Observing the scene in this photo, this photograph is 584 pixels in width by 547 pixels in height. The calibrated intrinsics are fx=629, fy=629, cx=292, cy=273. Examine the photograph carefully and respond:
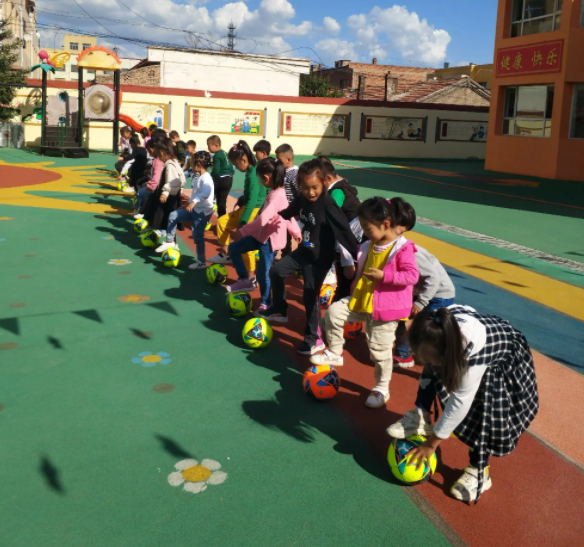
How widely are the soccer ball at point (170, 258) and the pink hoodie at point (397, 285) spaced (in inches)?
181

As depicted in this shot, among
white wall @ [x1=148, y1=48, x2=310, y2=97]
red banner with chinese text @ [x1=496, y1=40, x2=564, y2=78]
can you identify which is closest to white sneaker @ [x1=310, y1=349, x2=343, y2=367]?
red banner with chinese text @ [x1=496, y1=40, x2=564, y2=78]

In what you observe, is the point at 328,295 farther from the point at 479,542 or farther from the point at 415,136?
the point at 415,136

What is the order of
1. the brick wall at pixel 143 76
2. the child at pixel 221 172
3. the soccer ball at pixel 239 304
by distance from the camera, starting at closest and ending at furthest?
the soccer ball at pixel 239 304, the child at pixel 221 172, the brick wall at pixel 143 76

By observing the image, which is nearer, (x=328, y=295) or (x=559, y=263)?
(x=328, y=295)

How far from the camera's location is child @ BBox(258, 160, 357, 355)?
556 cm

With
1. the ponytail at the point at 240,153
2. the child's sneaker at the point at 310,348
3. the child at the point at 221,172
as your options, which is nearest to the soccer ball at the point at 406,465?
the child's sneaker at the point at 310,348

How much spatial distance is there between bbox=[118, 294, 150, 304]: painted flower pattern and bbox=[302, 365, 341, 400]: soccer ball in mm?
2953

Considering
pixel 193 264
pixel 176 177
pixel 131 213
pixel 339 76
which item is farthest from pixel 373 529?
pixel 339 76

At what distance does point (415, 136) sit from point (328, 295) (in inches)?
1106

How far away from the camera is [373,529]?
328 centimetres

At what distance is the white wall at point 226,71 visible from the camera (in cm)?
4347

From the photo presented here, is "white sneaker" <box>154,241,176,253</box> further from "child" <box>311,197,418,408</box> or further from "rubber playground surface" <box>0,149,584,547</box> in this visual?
"child" <box>311,197,418,408</box>

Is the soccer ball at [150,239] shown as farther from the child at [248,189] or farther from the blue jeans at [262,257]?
the blue jeans at [262,257]

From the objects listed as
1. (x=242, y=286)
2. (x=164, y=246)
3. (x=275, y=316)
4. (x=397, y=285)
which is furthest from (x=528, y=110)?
(x=397, y=285)
